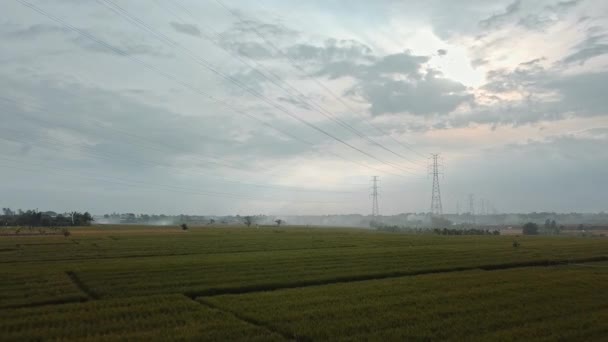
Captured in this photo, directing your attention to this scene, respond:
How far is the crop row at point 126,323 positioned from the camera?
13883 millimetres

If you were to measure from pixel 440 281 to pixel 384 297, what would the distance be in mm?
6898

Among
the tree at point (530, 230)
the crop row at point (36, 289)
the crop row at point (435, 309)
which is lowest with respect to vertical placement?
the crop row at point (435, 309)

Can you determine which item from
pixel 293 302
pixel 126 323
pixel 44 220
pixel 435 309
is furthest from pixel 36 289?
pixel 44 220

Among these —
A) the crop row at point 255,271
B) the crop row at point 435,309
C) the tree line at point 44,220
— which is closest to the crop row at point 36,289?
the crop row at point 255,271

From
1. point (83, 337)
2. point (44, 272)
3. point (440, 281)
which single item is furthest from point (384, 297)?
point (44, 272)

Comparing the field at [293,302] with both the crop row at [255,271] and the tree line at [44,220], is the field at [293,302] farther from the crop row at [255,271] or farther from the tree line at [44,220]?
the tree line at [44,220]

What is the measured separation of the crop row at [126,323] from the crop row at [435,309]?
1.30 m

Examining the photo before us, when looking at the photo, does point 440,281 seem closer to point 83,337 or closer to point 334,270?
point 334,270

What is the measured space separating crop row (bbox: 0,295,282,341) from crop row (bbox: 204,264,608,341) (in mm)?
1303

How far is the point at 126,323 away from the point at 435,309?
11.8 meters

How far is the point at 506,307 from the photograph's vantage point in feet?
61.6

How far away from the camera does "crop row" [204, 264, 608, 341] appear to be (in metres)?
14.6

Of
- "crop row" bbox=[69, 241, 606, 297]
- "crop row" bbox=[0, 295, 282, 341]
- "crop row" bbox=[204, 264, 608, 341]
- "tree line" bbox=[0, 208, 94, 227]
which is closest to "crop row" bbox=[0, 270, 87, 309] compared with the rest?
"crop row" bbox=[69, 241, 606, 297]

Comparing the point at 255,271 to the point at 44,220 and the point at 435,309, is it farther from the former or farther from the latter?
the point at 44,220
